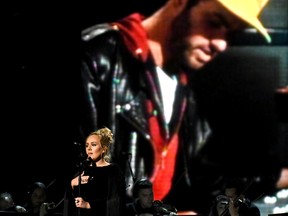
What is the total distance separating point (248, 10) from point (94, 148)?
3.86m

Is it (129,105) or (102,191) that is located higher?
(102,191)

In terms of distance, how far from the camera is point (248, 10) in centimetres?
797

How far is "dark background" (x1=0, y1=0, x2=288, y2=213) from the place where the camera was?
7.91 m

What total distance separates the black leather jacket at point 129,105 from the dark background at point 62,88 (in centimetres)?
17

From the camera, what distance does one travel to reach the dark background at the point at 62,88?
7.91 m

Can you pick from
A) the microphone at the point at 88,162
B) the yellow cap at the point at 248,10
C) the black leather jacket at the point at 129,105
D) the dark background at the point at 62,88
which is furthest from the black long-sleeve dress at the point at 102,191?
the yellow cap at the point at 248,10

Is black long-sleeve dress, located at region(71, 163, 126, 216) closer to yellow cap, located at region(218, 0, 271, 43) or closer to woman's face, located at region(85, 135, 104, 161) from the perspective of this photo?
woman's face, located at region(85, 135, 104, 161)

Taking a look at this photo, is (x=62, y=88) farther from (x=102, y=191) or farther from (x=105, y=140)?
(x=102, y=191)

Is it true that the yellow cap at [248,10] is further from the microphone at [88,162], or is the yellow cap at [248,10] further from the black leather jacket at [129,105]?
the microphone at [88,162]

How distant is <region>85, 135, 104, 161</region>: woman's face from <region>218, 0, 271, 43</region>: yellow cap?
3.75m

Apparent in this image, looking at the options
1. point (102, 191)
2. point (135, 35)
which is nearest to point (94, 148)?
point (102, 191)

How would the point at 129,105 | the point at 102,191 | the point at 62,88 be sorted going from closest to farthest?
the point at 102,191 < the point at 129,105 < the point at 62,88

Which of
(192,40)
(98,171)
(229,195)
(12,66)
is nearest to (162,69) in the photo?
(192,40)

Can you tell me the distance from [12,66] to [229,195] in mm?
3423
